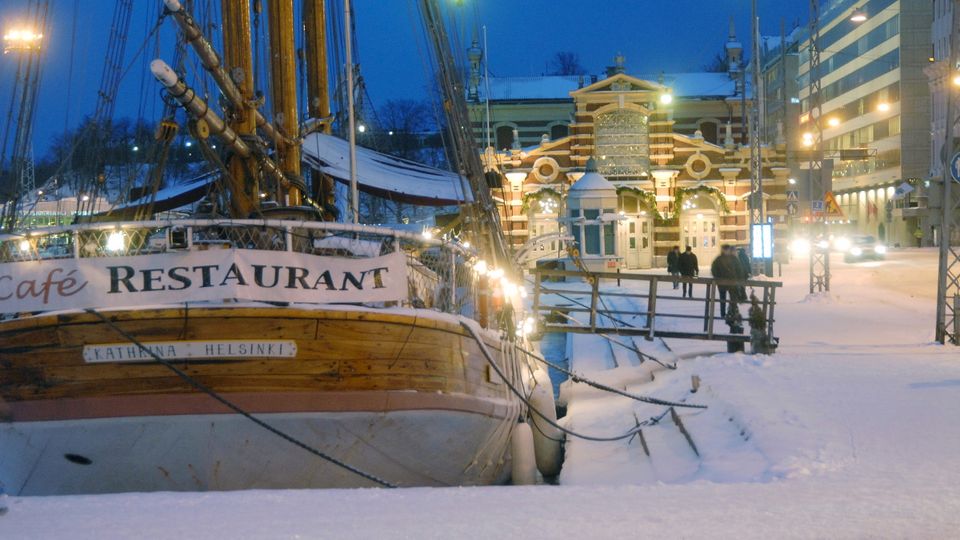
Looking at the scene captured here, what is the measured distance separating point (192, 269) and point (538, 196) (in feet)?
134

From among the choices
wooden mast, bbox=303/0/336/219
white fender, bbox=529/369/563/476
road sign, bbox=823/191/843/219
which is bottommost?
white fender, bbox=529/369/563/476

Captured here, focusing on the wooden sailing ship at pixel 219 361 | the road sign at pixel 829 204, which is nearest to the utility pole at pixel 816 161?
the road sign at pixel 829 204

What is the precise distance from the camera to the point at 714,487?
6938 millimetres

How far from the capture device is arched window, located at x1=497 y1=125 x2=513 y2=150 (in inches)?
2510

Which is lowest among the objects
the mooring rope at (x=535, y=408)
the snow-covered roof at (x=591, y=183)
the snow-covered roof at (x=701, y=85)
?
the mooring rope at (x=535, y=408)

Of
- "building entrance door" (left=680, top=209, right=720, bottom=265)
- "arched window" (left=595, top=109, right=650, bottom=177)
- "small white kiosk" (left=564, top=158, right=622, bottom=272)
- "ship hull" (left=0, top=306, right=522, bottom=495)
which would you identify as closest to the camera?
"ship hull" (left=0, top=306, right=522, bottom=495)

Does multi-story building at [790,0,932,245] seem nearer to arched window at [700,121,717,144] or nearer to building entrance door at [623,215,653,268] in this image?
arched window at [700,121,717,144]

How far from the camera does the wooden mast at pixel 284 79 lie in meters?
Answer: 14.6

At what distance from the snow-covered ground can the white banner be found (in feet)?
5.26

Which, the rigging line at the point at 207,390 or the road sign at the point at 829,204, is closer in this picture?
the rigging line at the point at 207,390

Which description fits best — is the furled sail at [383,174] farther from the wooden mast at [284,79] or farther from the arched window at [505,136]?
the arched window at [505,136]

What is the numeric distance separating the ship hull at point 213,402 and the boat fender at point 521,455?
2.78 m

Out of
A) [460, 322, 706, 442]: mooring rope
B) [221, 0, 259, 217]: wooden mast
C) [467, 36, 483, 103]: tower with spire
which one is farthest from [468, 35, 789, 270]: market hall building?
[460, 322, 706, 442]: mooring rope

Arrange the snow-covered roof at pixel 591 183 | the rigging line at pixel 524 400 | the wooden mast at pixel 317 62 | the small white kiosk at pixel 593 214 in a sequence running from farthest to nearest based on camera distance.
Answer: the snow-covered roof at pixel 591 183 → the small white kiosk at pixel 593 214 → the wooden mast at pixel 317 62 → the rigging line at pixel 524 400
